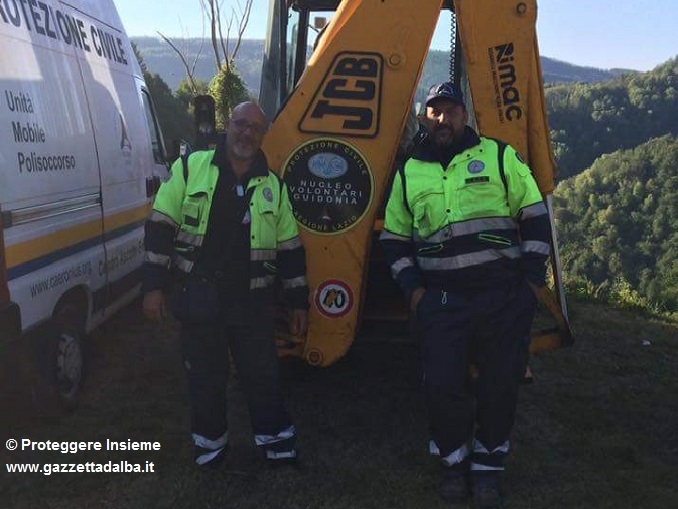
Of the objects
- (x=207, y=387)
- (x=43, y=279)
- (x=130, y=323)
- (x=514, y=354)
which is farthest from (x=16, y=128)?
(x=130, y=323)

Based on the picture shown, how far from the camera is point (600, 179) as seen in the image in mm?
62500

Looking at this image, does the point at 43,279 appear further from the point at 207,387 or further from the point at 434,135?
the point at 434,135

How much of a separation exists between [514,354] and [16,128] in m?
2.63

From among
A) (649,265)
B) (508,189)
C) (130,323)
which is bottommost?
(649,265)

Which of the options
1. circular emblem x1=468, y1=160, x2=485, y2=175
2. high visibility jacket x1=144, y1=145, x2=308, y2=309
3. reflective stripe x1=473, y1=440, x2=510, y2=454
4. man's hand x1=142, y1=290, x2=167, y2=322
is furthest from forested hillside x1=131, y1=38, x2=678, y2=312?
man's hand x1=142, y1=290, x2=167, y2=322

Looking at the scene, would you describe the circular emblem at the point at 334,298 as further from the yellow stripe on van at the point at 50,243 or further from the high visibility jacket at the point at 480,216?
the yellow stripe on van at the point at 50,243

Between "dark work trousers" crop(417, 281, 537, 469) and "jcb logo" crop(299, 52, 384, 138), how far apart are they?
105 cm

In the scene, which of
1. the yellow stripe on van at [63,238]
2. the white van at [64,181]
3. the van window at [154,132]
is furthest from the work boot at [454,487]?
the van window at [154,132]

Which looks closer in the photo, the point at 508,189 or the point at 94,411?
the point at 508,189

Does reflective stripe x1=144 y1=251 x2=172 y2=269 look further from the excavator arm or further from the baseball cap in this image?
the baseball cap

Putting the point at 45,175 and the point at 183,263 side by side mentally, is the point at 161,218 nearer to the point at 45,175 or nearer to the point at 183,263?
the point at 183,263

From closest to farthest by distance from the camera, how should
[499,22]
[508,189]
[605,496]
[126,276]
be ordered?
[508,189], [605,496], [499,22], [126,276]

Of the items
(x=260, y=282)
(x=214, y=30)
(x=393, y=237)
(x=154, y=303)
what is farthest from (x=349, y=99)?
(x=214, y=30)

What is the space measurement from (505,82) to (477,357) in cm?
144
